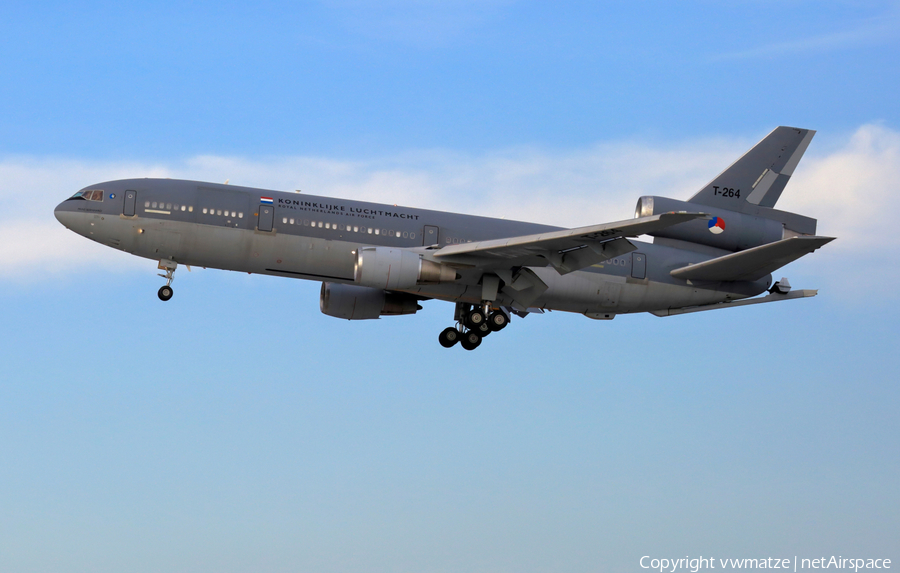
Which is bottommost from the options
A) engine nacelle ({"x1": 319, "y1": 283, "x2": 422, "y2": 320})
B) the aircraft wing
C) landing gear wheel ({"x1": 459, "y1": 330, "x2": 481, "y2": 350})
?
landing gear wheel ({"x1": 459, "y1": 330, "x2": 481, "y2": 350})

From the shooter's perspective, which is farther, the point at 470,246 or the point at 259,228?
the point at 259,228

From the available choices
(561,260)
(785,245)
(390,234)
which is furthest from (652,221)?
(390,234)

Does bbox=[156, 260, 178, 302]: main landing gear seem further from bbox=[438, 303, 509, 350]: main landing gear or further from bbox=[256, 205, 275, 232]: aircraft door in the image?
bbox=[438, 303, 509, 350]: main landing gear

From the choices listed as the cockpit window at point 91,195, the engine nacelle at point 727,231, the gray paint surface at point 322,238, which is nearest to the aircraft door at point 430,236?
the gray paint surface at point 322,238

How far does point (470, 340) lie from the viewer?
148ft

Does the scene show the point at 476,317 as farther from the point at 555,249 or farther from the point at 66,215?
the point at 66,215

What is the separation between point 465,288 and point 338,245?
5.45 meters

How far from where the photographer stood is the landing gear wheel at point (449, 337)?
45.0 meters

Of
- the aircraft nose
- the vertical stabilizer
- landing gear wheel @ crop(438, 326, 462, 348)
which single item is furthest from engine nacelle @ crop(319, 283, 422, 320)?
the vertical stabilizer

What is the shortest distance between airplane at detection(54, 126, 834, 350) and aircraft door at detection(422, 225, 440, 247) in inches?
1.6

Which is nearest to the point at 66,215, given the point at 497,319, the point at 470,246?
the point at 470,246

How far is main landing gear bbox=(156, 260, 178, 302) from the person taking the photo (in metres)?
Answer: 40.4

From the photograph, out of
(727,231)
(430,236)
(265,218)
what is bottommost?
(430,236)

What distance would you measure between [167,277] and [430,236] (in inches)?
409
